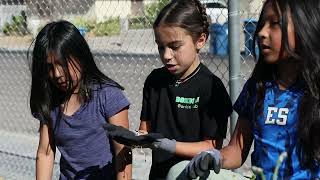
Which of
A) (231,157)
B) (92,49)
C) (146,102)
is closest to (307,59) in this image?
(231,157)

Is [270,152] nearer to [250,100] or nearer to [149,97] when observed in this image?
[250,100]

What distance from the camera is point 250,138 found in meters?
2.29

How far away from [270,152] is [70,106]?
1135 millimetres

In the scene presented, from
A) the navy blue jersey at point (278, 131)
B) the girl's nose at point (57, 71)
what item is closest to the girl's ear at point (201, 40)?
the navy blue jersey at point (278, 131)

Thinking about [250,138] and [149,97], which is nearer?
[250,138]

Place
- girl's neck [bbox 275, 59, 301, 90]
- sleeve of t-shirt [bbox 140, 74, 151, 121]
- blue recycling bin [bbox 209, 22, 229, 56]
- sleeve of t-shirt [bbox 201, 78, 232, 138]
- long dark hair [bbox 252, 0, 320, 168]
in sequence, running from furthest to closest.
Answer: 1. blue recycling bin [bbox 209, 22, 229, 56]
2. sleeve of t-shirt [bbox 140, 74, 151, 121]
3. sleeve of t-shirt [bbox 201, 78, 232, 138]
4. girl's neck [bbox 275, 59, 301, 90]
5. long dark hair [bbox 252, 0, 320, 168]

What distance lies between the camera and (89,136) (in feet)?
9.17

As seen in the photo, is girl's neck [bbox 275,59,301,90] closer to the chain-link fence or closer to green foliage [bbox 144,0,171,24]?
the chain-link fence

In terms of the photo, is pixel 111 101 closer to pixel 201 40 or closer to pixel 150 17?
pixel 201 40

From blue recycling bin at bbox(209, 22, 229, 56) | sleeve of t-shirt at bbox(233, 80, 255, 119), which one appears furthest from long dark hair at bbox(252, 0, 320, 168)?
blue recycling bin at bbox(209, 22, 229, 56)

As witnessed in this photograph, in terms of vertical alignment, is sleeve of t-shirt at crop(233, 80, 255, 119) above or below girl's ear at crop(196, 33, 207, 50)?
below

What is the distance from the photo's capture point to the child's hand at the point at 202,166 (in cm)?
187

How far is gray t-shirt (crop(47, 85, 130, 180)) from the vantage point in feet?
9.09

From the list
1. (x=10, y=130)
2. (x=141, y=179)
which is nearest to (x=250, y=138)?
(x=141, y=179)
